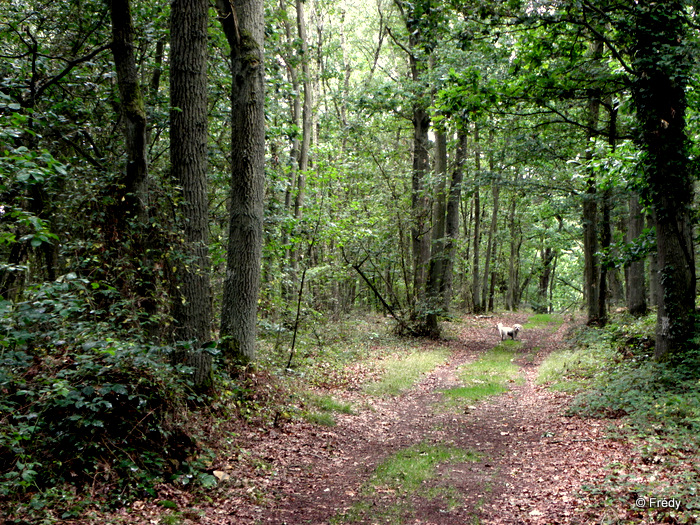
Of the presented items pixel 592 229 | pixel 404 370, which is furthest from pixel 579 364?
pixel 592 229

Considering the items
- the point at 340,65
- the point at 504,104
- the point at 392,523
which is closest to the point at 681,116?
the point at 504,104

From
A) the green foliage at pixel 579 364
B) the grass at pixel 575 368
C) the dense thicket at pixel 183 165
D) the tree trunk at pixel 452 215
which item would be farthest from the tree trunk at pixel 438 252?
the grass at pixel 575 368

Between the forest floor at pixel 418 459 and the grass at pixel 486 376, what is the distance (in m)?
0.59

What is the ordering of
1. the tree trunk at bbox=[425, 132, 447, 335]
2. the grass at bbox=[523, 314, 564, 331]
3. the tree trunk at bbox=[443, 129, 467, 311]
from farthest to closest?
the grass at bbox=[523, 314, 564, 331] < the tree trunk at bbox=[443, 129, 467, 311] < the tree trunk at bbox=[425, 132, 447, 335]

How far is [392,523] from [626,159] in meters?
7.49

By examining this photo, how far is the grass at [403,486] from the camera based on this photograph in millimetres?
4793

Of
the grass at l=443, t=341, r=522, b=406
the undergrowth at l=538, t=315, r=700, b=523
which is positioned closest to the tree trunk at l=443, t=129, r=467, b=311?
the grass at l=443, t=341, r=522, b=406

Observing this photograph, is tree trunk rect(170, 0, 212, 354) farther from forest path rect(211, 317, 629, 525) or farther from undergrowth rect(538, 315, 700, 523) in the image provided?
undergrowth rect(538, 315, 700, 523)

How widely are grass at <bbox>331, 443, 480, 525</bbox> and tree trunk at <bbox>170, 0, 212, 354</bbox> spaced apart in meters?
3.17

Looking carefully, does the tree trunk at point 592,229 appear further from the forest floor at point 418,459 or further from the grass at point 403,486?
the grass at point 403,486

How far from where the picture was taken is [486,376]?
38.3 ft

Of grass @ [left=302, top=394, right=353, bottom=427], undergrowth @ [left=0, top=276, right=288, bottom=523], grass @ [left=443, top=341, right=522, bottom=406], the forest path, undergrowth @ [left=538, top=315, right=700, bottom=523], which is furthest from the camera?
grass @ [left=443, top=341, right=522, bottom=406]

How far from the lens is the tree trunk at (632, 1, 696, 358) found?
7691mm

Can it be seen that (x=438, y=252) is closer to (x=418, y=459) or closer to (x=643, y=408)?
(x=643, y=408)
